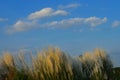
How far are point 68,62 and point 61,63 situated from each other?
28 cm

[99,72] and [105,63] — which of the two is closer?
[99,72]

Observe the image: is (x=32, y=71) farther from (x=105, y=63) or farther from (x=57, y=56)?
(x=105, y=63)

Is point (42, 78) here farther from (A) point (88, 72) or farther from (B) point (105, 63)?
(B) point (105, 63)

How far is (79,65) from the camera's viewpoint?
17.0 m

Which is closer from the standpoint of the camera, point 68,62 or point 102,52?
point 68,62

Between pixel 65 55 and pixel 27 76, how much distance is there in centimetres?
187

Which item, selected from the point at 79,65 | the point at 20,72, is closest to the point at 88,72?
the point at 79,65

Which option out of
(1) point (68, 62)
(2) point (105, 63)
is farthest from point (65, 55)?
(2) point (105, 63)

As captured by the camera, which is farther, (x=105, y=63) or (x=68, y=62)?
(x=105, y=63)

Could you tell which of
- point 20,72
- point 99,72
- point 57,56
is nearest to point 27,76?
point 20,72

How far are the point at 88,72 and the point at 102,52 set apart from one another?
1830mm

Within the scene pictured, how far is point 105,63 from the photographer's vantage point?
60.8 feet

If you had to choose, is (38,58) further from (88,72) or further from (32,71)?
(88,72)

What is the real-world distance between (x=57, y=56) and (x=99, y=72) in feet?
5.97
